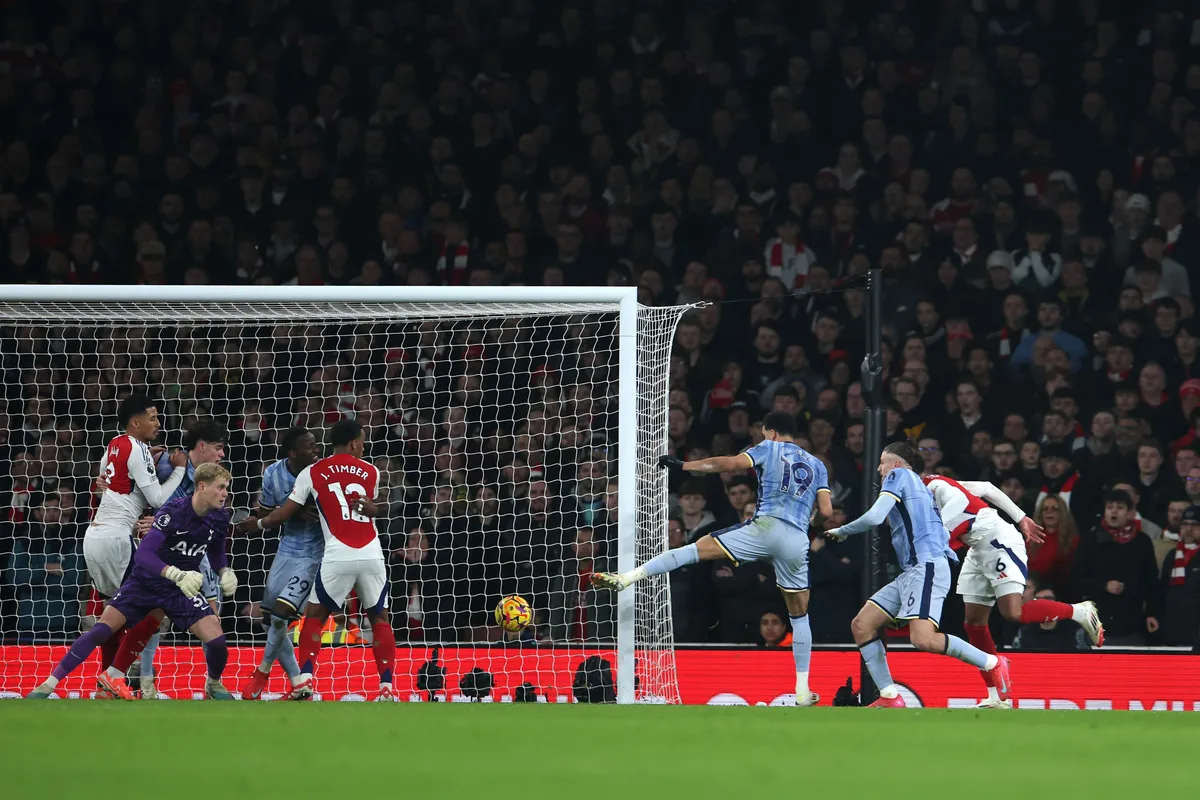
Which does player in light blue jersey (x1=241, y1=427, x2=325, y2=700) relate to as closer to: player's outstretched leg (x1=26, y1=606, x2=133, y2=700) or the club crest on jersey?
the club crest on jersey

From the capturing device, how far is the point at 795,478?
9.91 m

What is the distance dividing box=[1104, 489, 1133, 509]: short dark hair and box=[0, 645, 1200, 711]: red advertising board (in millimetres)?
1239

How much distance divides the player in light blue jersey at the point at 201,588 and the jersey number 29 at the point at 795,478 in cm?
343

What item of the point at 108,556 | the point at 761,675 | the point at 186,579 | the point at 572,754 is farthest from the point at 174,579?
the point at 572,754

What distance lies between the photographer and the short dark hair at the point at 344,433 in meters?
9.52

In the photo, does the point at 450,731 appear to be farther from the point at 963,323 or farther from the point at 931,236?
the point at 931,236

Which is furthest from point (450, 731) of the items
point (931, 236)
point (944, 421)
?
point (931, 236)

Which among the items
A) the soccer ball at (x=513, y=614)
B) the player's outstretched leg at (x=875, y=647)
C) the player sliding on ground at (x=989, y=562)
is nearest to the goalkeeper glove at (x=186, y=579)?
the soccer ball at (x=513, y=614)

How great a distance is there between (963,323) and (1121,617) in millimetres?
3063

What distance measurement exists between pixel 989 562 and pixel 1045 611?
48cm

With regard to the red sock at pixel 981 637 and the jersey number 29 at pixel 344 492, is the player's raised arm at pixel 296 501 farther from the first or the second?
the red sock at pixel 981 637

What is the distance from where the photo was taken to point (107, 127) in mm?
15211

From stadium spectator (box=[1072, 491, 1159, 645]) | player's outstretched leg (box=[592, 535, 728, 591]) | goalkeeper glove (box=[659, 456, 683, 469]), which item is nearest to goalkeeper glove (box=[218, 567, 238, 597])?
player's outstretched leg (box=[592, 535, 728, 591])

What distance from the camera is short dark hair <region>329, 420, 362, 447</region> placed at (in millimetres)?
9516
